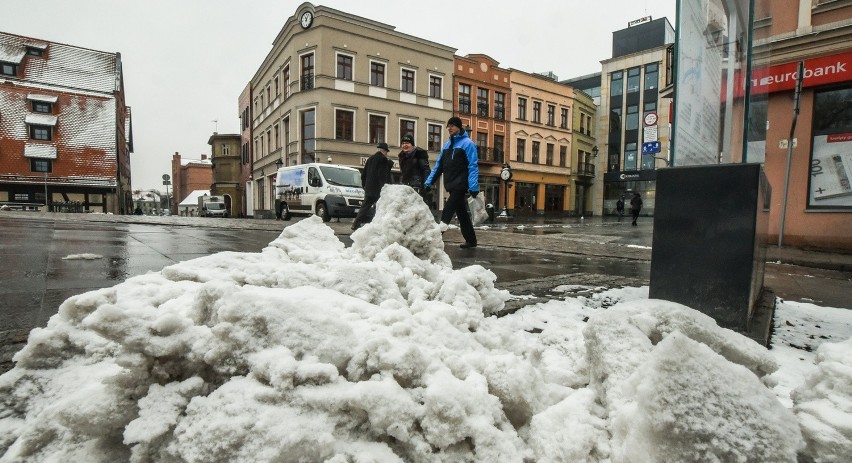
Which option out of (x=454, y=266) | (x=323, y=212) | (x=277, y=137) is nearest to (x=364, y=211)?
(x=454, y=266)

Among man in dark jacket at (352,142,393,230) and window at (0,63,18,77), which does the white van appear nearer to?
man in dark jacket at (352,142,393,230)

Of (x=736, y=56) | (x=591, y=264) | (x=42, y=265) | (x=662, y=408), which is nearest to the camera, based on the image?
(x=662, y=408)

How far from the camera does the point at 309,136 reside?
25.5 m

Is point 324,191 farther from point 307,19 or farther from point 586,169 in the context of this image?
point 586,169

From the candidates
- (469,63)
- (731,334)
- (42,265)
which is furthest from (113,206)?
(731,334)

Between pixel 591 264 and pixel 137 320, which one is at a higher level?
pixel 137 320

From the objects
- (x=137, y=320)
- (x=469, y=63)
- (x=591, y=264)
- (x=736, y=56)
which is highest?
(x=469, y=63)

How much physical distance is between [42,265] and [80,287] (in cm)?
133

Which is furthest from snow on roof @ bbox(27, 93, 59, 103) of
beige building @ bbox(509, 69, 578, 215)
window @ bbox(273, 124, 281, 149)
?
beige building @ bbox(509, 69, 578, 215)

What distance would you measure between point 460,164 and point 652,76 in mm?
37900

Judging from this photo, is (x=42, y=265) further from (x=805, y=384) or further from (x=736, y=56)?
(x=736, y=56)

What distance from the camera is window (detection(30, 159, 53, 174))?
3191 cm

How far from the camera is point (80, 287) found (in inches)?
107

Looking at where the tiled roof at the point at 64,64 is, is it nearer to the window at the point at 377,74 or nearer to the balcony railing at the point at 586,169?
the window at the point at 377,74
